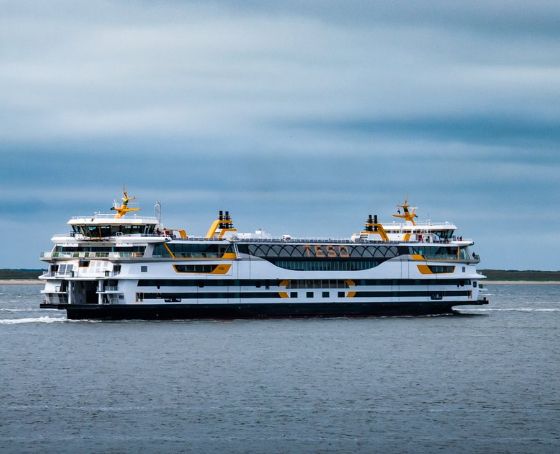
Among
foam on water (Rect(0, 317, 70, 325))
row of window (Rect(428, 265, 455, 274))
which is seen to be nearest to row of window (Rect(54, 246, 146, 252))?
foam on water (Rect(0, 317, 70, 325))

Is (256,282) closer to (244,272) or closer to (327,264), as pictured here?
(244,272)

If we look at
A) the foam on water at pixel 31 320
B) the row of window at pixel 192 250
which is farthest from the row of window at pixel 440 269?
the foam on water at pixel 31 320

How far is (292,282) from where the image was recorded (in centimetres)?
10106

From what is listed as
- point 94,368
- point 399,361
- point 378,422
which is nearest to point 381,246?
point 399,361

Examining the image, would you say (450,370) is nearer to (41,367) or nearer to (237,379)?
(237,379)

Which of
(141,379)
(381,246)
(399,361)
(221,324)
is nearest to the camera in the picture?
(141,379)

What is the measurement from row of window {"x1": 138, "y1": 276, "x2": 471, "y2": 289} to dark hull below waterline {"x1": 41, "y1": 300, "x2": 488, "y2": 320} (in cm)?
174

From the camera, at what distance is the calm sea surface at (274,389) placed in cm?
4609

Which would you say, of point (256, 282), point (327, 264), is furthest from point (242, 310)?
point (327, 264)

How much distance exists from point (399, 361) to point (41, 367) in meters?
22.4

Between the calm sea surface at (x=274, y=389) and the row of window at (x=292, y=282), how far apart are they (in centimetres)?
360

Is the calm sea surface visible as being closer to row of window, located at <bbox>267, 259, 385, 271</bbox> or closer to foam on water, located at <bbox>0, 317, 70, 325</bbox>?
foam on water, located at <bbox>0, 317, 70, 325</bbox>

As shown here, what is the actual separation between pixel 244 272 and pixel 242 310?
335 centimetres

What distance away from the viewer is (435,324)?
100 m
